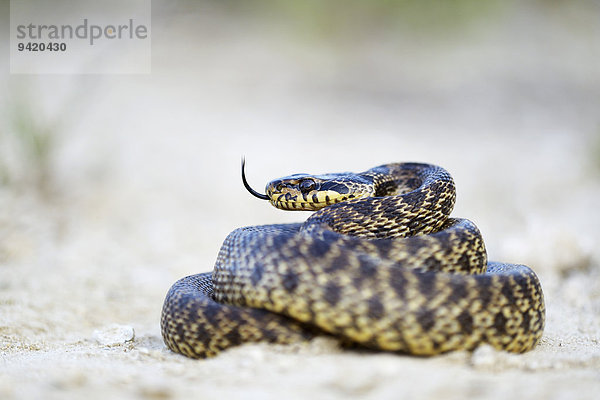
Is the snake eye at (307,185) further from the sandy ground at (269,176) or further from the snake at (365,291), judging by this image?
the sandy ground at (269,176)

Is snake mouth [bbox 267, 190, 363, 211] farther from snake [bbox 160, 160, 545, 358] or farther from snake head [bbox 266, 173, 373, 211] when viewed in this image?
snake [bbox 160, 160, 545, 358]

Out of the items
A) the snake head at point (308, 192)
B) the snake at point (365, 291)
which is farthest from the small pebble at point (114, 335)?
the snake head at point (308, 192)

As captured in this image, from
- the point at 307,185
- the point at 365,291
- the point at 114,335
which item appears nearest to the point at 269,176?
the point at 307,185

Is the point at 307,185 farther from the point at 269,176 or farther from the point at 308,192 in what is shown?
the point at 269,176

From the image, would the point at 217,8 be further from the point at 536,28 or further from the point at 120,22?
the point at 536,28

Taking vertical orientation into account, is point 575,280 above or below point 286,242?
below

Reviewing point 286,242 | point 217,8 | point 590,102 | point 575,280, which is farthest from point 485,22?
point 286,242
